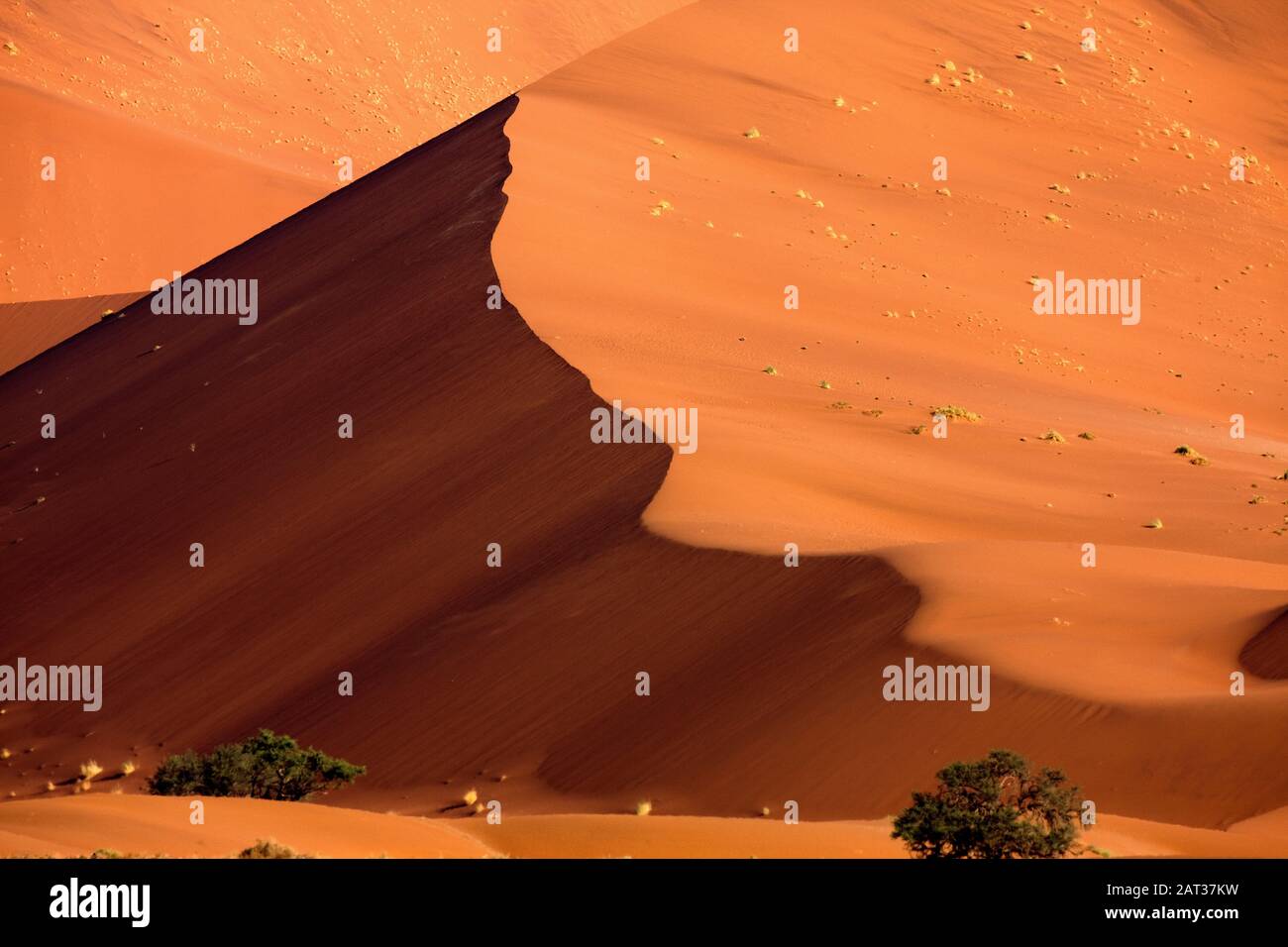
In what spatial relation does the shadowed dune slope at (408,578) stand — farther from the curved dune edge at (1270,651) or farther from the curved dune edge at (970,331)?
the curved dune edge at (1270,651)

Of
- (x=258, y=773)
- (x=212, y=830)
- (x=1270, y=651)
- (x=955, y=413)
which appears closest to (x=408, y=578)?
(x=258, y=773)

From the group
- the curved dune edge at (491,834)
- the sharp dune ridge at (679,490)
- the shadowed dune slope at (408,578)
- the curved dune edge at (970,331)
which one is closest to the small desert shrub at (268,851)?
the curved dune edge at (491,834)

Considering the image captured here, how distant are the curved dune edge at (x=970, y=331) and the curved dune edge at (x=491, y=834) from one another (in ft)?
3.01

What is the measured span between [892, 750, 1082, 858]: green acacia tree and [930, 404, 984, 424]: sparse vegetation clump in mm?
10229

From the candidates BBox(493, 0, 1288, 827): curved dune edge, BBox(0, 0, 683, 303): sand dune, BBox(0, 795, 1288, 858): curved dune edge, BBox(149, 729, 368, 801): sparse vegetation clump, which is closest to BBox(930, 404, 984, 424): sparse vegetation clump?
BBox(493, 0, 1288, 827): curved dune edge

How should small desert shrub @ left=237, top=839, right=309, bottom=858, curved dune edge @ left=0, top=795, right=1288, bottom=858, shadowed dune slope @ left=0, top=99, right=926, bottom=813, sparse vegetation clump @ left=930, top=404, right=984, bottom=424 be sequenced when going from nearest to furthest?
small desert shrub @ left=237, top=839, right=309, bottom=858 → curved dune edge @ left=0, top=795, right=1288, bottom=858 → shadowed dune slope @ left=0, top=99, right=926, bottom=813 → sparse vegetation clump @ left=930, top=404, right=984, bottom=424

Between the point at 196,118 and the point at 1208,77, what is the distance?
26805 millimetres

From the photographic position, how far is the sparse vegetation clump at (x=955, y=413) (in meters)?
19.5

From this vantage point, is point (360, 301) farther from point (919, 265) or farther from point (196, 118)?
point (196, 118)

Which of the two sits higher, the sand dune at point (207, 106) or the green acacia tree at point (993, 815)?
the sand dune at point (207, 106)

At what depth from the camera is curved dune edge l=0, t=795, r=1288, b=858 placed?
29.7 feet

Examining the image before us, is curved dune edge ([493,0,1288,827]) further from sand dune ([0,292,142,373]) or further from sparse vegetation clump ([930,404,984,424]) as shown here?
sand dune ([0,292,142,373])

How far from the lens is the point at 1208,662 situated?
12.3 meters

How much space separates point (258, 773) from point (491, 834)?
2596 millimetres
